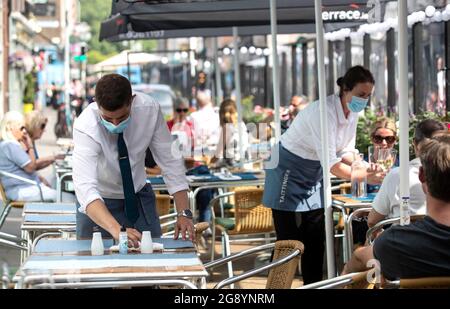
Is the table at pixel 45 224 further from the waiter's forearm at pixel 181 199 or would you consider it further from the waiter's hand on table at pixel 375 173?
the waiter's hand on table at pixel 375 173

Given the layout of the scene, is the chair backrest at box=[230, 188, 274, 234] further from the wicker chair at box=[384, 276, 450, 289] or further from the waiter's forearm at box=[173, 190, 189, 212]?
the wicker chair at box=[384, 276, 450, 289]

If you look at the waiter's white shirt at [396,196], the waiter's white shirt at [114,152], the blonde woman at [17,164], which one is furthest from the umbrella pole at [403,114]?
the blonde woman at [17,164]

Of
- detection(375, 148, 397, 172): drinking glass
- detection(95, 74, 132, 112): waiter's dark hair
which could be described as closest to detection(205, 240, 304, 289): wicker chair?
detection(95, 74, 132, 112): waiter's dark hair

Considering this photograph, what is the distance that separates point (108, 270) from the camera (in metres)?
4.39

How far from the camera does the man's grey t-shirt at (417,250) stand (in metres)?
4.18

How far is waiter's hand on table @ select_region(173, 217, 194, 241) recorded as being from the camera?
18.3ft

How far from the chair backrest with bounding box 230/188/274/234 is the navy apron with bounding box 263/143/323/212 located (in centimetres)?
125

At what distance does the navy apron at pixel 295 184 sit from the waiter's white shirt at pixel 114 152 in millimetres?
1909

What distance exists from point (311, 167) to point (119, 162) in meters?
2.41

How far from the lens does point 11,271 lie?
4297 mm

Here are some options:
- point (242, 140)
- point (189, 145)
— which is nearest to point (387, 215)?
point (242, 140)

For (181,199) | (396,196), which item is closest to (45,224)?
(181,199)

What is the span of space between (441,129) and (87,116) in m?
2.09

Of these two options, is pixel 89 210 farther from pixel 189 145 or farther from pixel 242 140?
pixel 189 145
